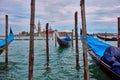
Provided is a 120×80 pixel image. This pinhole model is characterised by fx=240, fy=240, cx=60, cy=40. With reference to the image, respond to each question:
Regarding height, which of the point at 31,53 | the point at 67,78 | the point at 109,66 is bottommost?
the point at 67,78

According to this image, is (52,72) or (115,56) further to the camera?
(52,72)

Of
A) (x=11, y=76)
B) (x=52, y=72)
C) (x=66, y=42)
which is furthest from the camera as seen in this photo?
(x=66, y=42)

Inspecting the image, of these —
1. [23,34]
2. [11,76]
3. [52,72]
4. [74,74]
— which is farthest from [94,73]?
[23,34]

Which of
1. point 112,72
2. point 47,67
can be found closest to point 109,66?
point 112,72

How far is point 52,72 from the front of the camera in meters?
12.1

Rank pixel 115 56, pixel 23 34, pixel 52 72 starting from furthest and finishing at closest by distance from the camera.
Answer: pixel 23 34
pixel 52 72
pixel 115 56

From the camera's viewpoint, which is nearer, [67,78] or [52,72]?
[67,78]

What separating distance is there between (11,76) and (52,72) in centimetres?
216

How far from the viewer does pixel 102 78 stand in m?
10.2

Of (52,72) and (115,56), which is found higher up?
(115,56)

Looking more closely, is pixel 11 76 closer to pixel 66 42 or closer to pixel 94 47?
pixel 94 47

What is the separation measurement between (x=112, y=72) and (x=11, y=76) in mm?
4950

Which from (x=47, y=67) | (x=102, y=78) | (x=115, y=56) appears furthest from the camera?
(x=47, y=67)

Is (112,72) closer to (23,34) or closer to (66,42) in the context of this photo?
(66,42)
